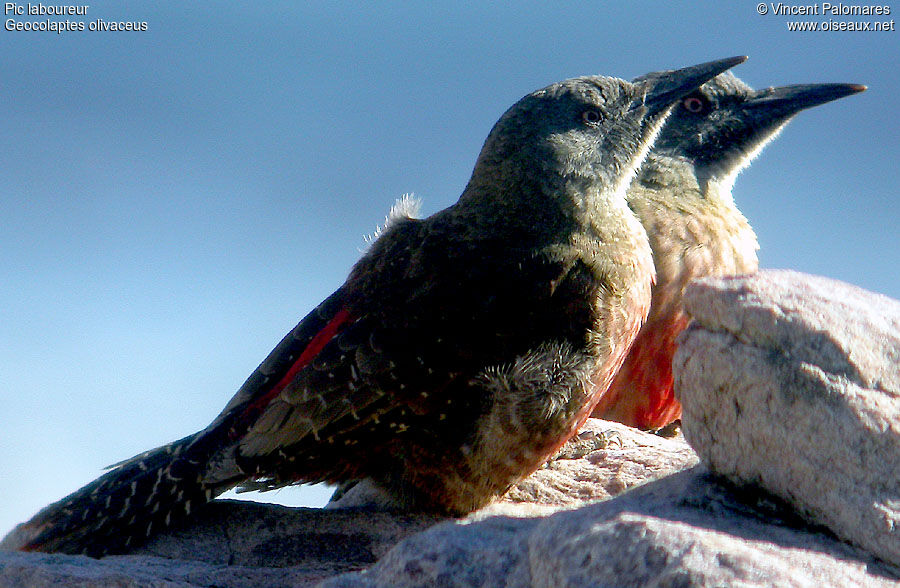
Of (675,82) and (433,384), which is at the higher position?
(675,82)

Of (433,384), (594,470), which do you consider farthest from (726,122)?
(433,384)

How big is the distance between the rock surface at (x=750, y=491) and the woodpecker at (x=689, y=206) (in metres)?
2.15

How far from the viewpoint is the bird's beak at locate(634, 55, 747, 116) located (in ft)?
14.2

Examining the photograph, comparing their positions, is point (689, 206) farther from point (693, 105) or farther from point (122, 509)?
point (122, 509)

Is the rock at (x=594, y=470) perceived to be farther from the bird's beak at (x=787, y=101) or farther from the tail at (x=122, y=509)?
the bird's beak at (x=787, y=101)

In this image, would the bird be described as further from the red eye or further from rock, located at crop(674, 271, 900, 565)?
the red eye

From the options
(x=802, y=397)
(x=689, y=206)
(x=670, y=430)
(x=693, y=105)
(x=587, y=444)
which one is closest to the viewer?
(x=802, y=397)

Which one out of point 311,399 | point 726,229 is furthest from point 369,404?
point 726,229

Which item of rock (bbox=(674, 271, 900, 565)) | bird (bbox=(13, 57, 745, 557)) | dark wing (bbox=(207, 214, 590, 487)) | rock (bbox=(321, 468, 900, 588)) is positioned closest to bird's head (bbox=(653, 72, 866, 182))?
bird (bbox=(13, 57, 745, 557))

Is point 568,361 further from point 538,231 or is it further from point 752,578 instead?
point 752,578

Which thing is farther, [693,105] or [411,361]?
[693,105]

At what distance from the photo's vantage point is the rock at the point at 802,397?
2.12 m

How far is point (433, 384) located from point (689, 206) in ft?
7.66

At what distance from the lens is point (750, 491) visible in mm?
2316
